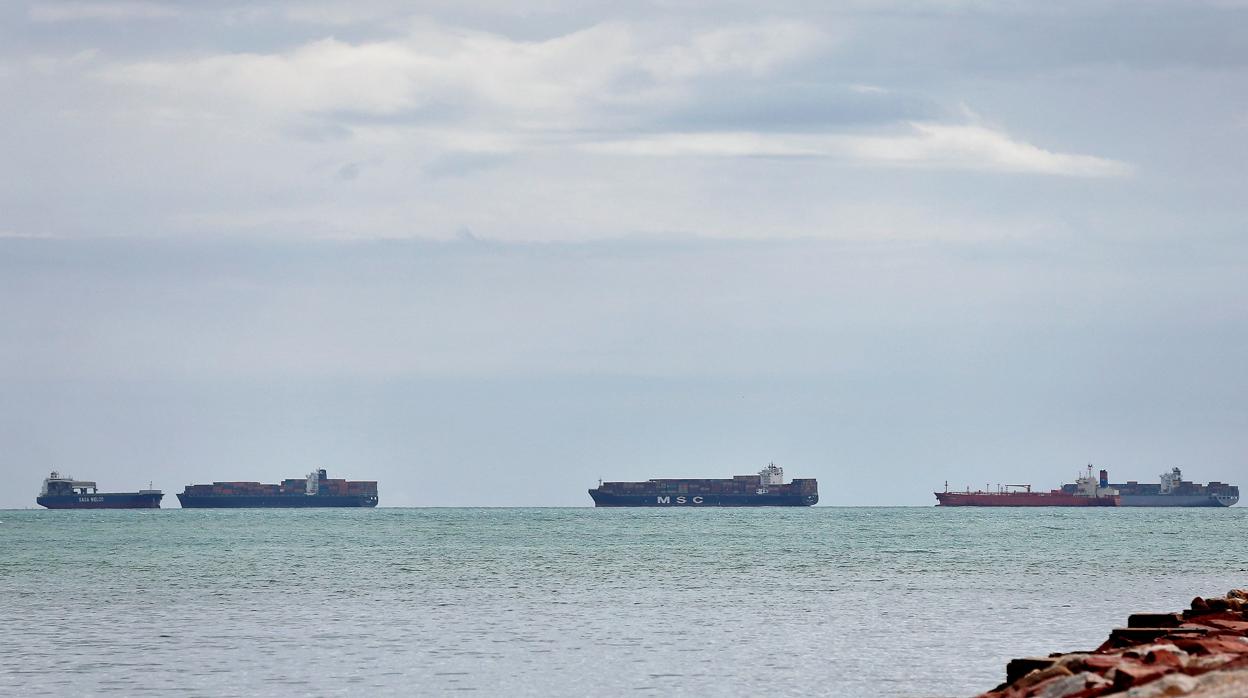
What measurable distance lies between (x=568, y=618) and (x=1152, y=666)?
25386mm

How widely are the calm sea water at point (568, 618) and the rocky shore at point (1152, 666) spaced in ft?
16.5

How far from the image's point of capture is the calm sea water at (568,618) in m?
29.4

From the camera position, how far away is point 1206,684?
49.9 ft

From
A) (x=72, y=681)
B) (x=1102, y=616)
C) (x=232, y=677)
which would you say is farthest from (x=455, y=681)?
(x=1102, y=616)

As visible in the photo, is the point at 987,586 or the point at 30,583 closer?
the point at 987,586

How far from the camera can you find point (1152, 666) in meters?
17.0

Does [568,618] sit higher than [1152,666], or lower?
lower

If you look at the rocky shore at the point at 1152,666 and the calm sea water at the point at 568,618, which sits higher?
the rocky shore at the point at 1152,666

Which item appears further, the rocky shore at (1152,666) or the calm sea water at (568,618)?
the calm sea water at (568,618)

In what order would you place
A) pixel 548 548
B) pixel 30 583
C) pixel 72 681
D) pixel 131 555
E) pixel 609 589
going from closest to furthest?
pixel 72 681, pixel 609 589, pixel 30 583, pixel 131 555, pixel 548 548

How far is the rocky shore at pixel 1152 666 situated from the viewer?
1523cm

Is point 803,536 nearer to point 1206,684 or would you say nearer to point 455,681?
point 455,681

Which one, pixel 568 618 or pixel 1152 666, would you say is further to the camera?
pixel 568 618

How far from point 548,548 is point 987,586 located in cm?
4242
